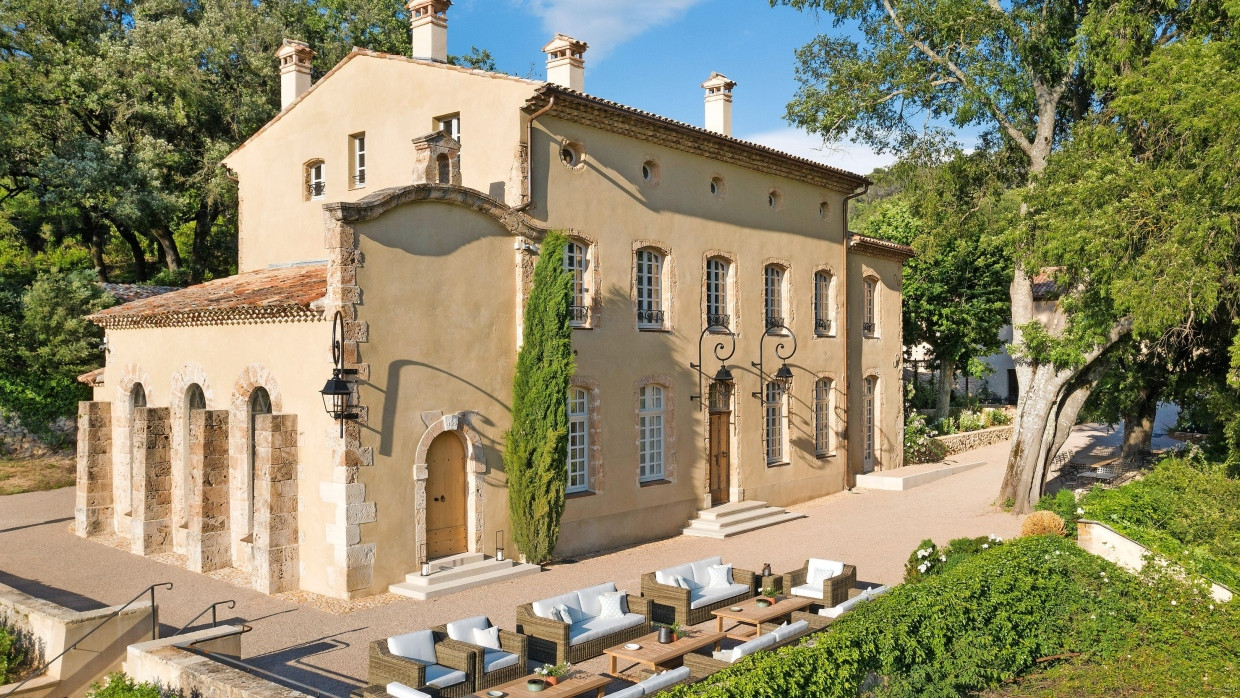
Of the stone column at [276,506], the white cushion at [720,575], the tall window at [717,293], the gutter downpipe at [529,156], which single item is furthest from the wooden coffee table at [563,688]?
the tall window at [717,293]

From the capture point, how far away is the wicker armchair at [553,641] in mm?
9742

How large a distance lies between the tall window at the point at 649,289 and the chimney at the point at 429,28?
5435 millimetres

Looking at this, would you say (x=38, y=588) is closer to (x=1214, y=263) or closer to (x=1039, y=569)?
(x=1039, y=569)

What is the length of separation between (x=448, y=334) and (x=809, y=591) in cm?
661

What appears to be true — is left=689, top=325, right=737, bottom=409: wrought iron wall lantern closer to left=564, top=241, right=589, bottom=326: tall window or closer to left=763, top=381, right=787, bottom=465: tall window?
left=763, top=381, right=787, bottom=465: tall window

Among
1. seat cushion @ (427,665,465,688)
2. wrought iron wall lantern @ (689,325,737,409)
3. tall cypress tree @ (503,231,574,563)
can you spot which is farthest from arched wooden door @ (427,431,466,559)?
wrought iron wall lantern @ (689,325,737,409)

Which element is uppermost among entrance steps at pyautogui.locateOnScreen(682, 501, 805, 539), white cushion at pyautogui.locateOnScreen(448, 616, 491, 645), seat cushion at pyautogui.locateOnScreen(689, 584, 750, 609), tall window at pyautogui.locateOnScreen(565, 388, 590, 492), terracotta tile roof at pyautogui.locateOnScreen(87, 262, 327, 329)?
terracotta tile roof at pyautogui.locateOnScreen(87, 262, 327, 329)

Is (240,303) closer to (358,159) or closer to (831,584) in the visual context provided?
(358,159)

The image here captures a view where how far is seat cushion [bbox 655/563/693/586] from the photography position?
38.8ft

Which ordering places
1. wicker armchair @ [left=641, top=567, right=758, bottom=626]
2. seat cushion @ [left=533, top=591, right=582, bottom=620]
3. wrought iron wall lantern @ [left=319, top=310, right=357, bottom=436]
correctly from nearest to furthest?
seat cushion @ [left=533, top=591, right=582, bottom=620] < wicker armchair @ [left=641, top=567, right=758, bottom=626] < wrought iron wall lantern @ [left=319, top=310, right=357, bottom=436]

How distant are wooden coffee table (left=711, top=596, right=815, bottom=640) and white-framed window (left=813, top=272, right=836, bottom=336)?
11.9 meters

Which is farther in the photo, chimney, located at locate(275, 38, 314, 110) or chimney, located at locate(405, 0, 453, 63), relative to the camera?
chimney, located at locate(275, 38, 314, 110)

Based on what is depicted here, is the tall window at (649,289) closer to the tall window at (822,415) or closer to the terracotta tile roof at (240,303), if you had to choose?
the terracotta tile roof at (240,303)

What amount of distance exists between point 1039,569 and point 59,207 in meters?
27.5
